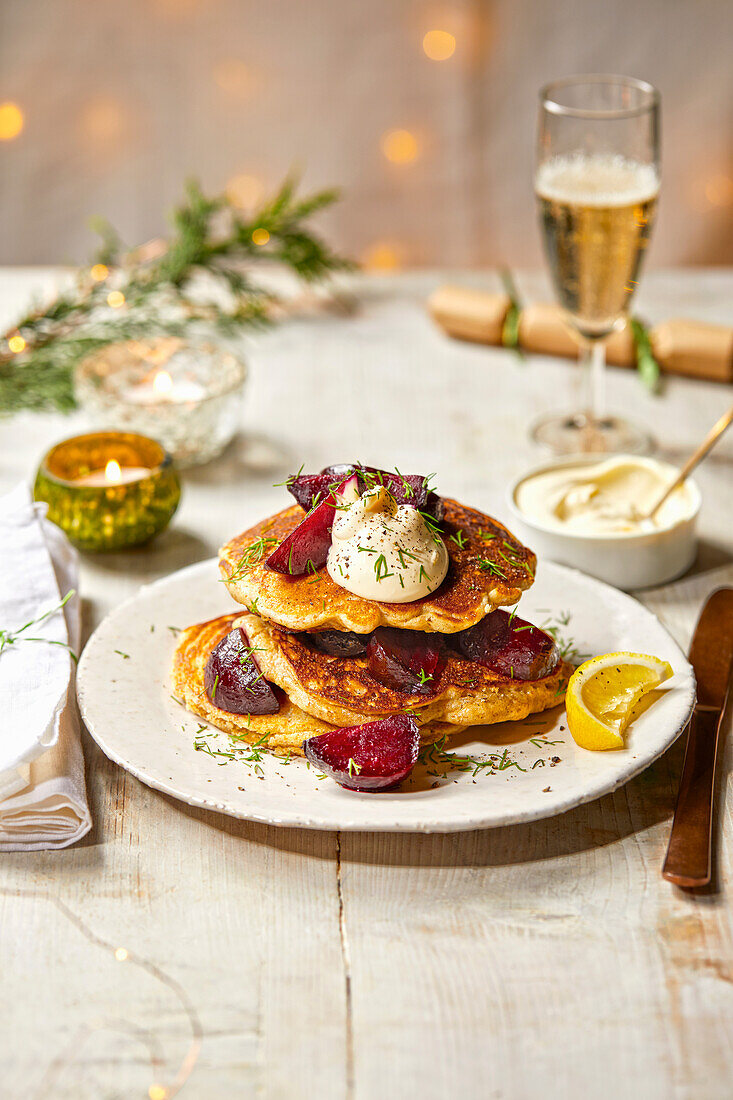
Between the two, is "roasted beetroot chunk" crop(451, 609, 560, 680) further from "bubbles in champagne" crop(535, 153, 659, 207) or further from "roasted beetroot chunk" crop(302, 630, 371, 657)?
"bubbles in champagne" crop(535, 153, 659, 207)

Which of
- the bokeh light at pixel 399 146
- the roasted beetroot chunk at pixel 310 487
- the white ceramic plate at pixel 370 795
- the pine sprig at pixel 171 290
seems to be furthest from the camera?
the bokeh light at pixel 399 146

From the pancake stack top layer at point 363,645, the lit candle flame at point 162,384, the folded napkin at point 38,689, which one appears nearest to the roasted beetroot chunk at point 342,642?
the pancake stack top layer at point 363,645

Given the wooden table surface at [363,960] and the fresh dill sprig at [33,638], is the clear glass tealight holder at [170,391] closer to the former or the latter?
the fresh dill sprig at [33,638]

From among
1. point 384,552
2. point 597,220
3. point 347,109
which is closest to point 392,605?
point 384,552

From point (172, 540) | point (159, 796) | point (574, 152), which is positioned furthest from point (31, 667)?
point (574, 152)

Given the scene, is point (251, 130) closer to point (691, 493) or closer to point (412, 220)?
point (412, 220)

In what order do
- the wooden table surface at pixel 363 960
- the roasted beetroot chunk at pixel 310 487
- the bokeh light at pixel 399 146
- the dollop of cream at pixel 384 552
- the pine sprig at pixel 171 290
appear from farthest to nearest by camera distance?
the bokeh light at pixel 399 146 < the pine sprig at pixel 171 290 < the roasted beetroot chunk at pixel 310 487 < the dollop of cream at pixel 384 552 < the wooden table surface at pixel 363 960

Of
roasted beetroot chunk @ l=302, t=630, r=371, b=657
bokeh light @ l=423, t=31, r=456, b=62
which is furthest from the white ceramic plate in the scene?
bokeh light @ l=423, t=31, r=456, b=62
